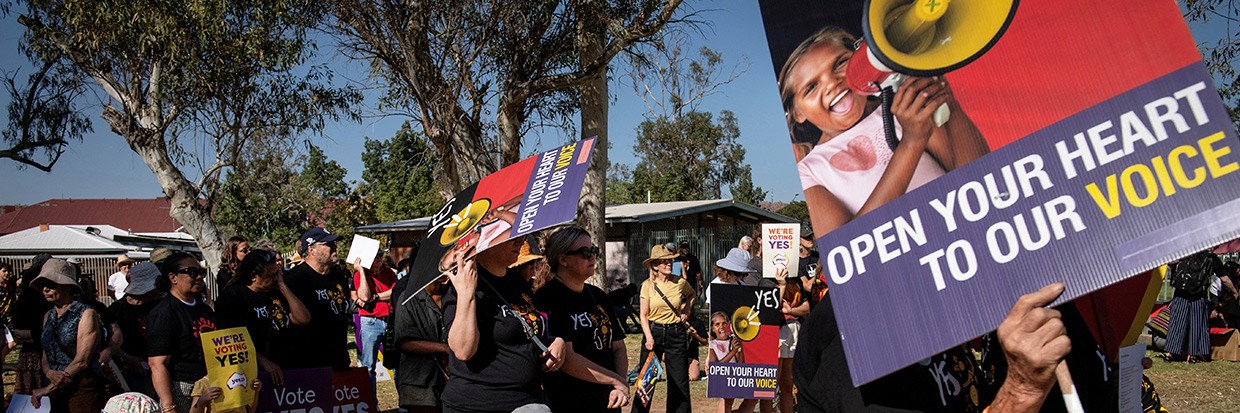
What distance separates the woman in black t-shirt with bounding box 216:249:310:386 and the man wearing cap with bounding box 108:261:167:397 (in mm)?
935

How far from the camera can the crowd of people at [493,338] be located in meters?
2.21

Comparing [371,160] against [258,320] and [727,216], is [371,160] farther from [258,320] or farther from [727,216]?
[258,320]

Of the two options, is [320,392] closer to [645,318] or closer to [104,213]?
Result: [645,318]

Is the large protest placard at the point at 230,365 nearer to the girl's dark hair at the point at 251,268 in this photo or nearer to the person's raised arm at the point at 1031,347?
the girl's dark hair at the point at 251,268

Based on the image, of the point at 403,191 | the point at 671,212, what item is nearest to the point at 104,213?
the point at 403,191

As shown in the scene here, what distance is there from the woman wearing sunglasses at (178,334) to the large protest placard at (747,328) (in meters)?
4.18

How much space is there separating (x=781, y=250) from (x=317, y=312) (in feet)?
15.3

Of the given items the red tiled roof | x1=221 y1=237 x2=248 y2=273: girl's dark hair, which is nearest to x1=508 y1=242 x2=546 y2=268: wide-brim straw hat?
x1=221 y1=237 x2=248 y2=273: girl's dark hair

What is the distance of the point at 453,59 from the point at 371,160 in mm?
38188

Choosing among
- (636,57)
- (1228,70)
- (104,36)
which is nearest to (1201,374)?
(1228,70)

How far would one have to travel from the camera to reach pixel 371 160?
52125 mm

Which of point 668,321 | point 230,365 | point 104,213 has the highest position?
point 104,213

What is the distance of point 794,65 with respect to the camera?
5.87ft

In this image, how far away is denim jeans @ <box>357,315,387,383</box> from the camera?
396 inches
